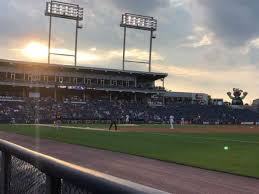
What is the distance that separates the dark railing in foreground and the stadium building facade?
293 ft

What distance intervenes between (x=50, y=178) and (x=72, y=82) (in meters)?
96.3

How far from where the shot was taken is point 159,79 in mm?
112250

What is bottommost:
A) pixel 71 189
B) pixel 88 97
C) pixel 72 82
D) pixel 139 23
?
pixel 71 189

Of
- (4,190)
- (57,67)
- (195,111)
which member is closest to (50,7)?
(57,67)

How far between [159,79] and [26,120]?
44855 millimetres

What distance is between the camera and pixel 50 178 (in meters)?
3.79

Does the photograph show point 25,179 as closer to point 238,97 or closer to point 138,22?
point 138,22

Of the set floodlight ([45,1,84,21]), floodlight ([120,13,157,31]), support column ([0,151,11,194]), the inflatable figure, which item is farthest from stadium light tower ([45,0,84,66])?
support column ([0,151,11,194])

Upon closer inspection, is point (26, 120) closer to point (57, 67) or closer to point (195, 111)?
point (57, 67)

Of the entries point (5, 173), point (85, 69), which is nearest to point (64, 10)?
point (85, 69)

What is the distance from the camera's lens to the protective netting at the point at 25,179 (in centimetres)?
462

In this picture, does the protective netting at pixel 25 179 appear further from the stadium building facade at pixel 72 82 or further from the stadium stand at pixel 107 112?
the stadium building facade at pixel 72 82

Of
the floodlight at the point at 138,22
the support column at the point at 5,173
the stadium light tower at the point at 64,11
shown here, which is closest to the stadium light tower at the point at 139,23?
the floodlight at the point at 138,22

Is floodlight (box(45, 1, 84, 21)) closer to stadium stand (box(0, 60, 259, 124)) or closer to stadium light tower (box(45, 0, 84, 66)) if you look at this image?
stadium light tower (box(45, 0, 84, 66))
